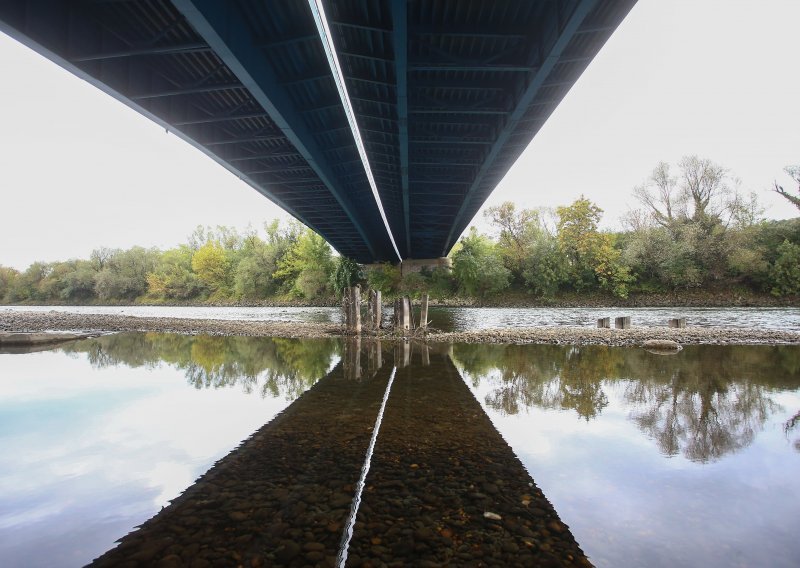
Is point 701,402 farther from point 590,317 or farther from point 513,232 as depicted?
point 513,232

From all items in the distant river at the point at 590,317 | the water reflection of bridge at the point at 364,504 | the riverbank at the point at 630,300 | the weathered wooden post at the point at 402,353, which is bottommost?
the distant river at the point at 590,317

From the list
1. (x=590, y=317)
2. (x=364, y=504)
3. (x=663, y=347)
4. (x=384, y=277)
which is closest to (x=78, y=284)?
(x=384, y=277)

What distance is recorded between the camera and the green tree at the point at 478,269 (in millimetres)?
51094

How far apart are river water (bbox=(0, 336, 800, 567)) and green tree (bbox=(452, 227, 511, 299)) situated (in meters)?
39.4

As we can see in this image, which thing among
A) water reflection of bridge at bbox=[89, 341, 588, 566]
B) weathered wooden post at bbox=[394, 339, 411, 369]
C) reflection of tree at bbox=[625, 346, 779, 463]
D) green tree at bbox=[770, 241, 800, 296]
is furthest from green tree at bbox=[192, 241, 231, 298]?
water reflection of bridge at bbox=[89, 341, 588, 566]

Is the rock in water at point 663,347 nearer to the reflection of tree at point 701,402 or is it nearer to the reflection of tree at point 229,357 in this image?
the reflection of tree at point 701,402

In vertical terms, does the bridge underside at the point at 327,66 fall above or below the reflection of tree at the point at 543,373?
above

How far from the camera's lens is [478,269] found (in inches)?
2018

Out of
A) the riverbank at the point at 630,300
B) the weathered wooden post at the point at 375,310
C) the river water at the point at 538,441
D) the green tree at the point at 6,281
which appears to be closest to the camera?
the river water at the point at 538,441

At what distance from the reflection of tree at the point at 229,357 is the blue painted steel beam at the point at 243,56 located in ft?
21.7

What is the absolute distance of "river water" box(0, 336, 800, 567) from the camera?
3.28 m

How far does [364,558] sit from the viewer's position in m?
2.90

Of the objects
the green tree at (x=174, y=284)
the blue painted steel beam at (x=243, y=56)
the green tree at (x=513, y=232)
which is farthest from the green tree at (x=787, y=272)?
Result: the green tree at (x=174, y=284)

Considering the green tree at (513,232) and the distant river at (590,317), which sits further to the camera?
the green tree at (513,232)
